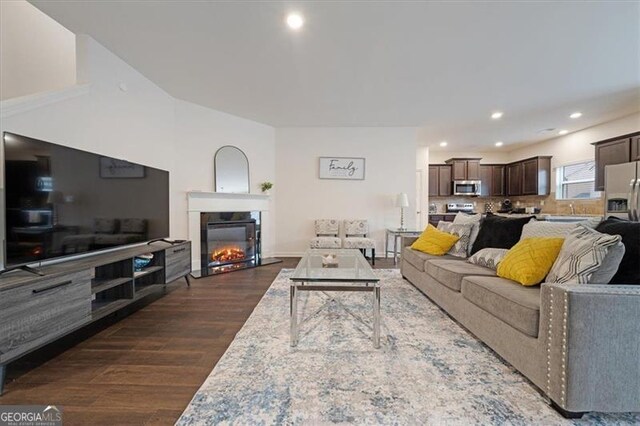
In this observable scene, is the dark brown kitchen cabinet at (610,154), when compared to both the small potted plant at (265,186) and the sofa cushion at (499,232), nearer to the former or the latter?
the sofa cushion at (499,232)

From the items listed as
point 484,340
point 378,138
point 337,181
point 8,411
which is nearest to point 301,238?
point 337,181

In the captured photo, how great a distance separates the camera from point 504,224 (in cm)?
304

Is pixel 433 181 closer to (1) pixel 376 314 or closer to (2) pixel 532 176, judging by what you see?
(2) pixel 532 176

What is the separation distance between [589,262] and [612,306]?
35 cm

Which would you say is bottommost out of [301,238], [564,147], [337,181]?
[301,238]

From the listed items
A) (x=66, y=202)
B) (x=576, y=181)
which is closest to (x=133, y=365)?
(x=66, y=202)

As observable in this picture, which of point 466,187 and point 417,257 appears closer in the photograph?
point 417,257

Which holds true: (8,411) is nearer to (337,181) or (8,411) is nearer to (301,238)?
(301,238)

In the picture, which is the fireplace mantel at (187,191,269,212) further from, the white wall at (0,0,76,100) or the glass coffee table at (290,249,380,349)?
the glass coffee table at (290,249,380,349)

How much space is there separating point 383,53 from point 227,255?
12.2ft

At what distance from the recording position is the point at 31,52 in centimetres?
275

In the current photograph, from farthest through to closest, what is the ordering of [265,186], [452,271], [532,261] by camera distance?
[265,186], [452,271], [532,261]

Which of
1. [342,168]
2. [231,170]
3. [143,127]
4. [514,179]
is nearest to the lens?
[143,127]

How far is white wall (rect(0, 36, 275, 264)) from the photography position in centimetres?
257
